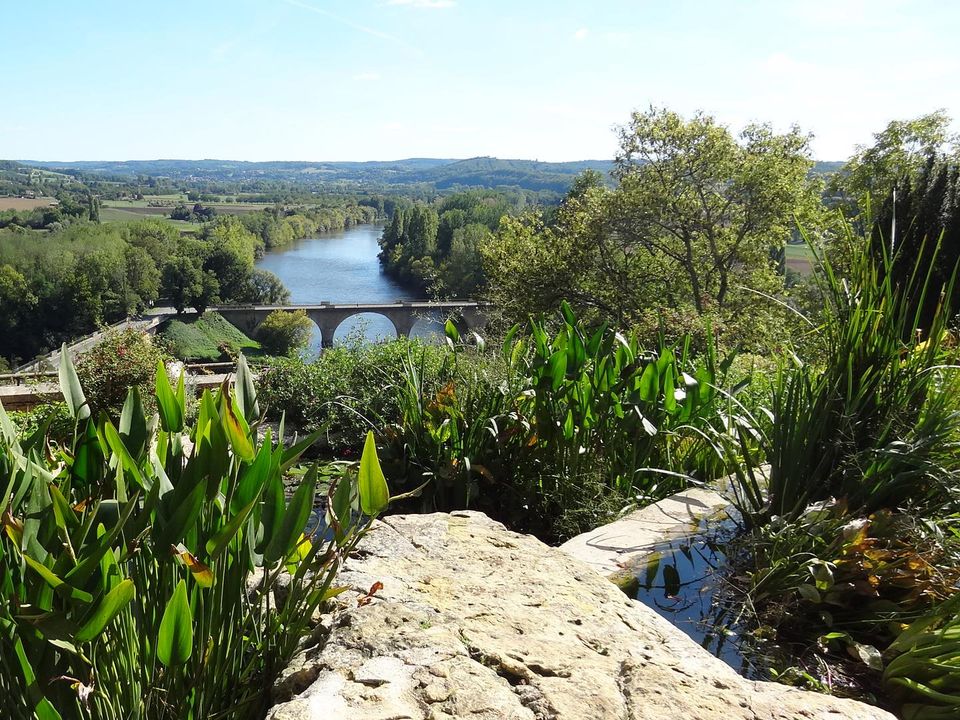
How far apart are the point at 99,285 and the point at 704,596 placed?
193 ft

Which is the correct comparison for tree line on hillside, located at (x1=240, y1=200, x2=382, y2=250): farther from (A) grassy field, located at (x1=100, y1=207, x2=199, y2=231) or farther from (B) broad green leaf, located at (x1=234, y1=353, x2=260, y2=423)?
(B) broad green leaf, located at (x1=234, y1=353, x2=260, y2=423)

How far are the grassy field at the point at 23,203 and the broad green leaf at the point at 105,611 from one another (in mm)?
122947

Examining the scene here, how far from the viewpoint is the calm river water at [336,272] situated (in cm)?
5816

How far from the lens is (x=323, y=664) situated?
125 centimetres

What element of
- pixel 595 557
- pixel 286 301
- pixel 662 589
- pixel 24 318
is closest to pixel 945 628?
pixel 662 589

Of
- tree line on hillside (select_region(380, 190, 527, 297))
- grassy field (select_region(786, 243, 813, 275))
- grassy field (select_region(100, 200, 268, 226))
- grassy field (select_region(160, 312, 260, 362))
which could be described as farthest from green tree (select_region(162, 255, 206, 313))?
grassy field (select_region(100, 200, 268, 226))

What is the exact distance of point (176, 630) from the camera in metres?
1.02

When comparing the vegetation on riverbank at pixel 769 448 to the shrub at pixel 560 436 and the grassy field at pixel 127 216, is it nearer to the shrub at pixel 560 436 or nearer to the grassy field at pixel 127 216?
the shrub at pixel 560 436

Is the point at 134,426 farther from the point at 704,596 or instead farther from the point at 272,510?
the point at 704,596

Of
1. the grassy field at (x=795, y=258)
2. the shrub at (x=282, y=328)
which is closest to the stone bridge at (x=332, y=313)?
the shrub at (x=282, y=328)

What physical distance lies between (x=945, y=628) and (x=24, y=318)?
61321 mm

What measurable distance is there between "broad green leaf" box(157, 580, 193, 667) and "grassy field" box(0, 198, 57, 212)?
123 m

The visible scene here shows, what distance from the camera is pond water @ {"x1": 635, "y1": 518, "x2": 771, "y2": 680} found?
1677mm

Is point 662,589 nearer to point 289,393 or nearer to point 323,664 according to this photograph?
point 323,664
